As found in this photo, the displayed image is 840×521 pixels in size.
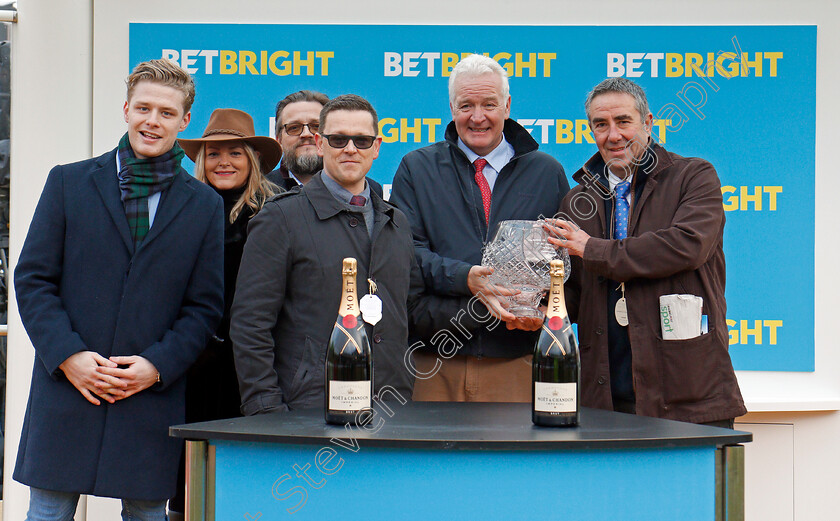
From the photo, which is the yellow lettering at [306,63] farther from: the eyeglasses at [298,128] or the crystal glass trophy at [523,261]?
the crystal glass trophy at [523,261]

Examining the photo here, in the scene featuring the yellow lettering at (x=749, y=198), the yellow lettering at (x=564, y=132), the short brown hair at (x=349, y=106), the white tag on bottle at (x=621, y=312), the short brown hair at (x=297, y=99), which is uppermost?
the short brown hair at (x=297, y=99)

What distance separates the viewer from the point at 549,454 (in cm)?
162

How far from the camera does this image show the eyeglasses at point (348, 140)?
2432mm

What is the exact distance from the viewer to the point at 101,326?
2369mm

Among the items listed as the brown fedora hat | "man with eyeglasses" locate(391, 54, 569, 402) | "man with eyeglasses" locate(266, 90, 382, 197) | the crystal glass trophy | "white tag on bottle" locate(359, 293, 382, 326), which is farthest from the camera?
"man with eyeglasses" locate(266, 90, 382, 197)

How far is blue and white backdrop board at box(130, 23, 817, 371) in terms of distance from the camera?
3.82m

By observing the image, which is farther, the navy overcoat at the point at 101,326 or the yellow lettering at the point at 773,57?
the yellow lettering at the point at 773,57

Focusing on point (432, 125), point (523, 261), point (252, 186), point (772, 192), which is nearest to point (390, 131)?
point (432, 125)

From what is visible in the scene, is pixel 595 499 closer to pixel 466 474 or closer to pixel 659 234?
pixel 466 474

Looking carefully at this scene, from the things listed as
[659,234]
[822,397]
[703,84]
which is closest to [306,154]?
[659,234]

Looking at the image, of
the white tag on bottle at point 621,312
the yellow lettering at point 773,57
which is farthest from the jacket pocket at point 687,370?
the yellow lettering at point 773,57

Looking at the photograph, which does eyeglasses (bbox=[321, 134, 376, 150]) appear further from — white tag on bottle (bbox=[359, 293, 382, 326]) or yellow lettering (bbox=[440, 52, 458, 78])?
yellow lettering (bbox=[440, 52, 458, 78])

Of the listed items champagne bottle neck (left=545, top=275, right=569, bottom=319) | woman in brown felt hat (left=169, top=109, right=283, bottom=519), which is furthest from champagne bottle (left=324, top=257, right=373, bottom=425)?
woman in brown felt hat (left=169, top=109, right=283, bottom=519)

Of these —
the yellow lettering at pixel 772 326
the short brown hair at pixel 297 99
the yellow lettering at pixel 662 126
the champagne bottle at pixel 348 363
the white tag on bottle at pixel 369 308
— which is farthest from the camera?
the yellow lettering at pixel 662 126
